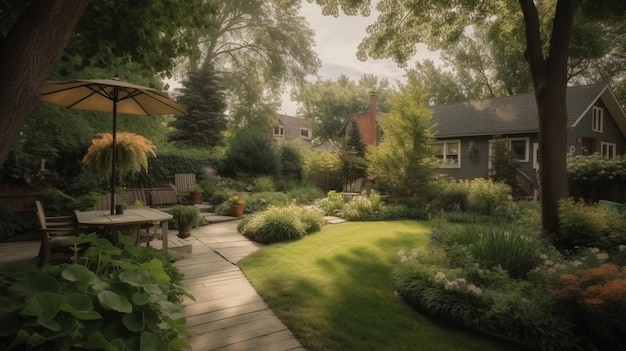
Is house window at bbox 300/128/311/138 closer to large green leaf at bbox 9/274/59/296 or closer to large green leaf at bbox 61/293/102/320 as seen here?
large green leaf at bbox 9/274/59/296

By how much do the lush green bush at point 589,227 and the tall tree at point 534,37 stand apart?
0.35 m

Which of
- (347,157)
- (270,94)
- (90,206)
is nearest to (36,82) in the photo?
(90,206)

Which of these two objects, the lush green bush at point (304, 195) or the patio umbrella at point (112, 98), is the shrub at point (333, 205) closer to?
the lush green bush at point (304, 195)

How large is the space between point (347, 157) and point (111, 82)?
40.3 ft

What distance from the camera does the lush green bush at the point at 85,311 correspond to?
1301 mm

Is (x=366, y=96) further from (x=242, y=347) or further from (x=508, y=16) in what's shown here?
(x=242, y=347)

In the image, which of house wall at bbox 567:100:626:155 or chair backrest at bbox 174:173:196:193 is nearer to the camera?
chair backrest at bbox 174:173:196:193

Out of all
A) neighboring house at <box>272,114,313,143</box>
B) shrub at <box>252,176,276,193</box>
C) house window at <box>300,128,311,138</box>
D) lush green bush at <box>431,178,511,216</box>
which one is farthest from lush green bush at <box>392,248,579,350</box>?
house window at <box>300,128,311,138</box>

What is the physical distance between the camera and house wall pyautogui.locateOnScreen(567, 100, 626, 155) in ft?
54.9

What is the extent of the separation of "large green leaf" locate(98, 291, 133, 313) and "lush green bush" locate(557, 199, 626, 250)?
23.4 ft

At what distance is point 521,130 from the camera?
17.1 meters

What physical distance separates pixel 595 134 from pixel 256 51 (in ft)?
72.1

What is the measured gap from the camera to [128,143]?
566 cm

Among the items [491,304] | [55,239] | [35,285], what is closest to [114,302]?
[35,285]
